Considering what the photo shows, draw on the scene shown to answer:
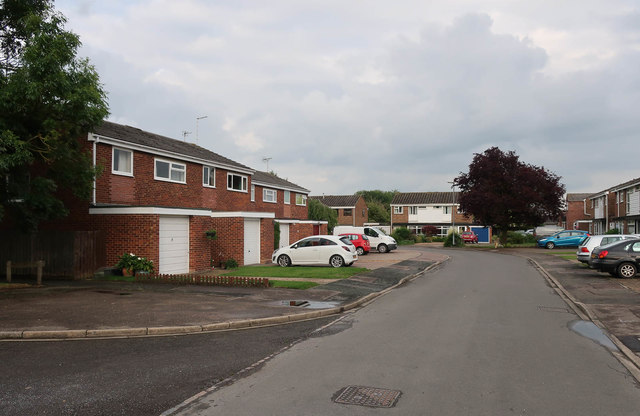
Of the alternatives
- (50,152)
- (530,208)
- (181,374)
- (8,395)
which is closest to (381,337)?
(181,374)

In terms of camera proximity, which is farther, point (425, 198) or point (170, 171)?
point (425, 198)

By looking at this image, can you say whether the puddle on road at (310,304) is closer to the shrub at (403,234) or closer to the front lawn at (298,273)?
the front lawn at (298,273)

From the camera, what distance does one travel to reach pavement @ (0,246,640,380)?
919 centimetres

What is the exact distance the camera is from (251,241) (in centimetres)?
2494

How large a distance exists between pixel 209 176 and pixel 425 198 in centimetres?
5056

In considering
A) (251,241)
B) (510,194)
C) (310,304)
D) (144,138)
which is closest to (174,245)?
(251,241)

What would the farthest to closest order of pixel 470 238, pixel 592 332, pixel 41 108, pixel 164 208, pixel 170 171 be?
pixel 470 238
pixel 170 171
pixel 164 208
pixel 41 108
pixel 592 332

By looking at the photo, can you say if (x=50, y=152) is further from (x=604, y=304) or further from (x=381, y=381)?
(x=604, y=304)

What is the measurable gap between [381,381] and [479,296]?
900cm

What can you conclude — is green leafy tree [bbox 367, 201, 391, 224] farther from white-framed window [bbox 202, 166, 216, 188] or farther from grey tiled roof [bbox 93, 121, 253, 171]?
white-framed window [bbox 202, 166, 216, 188]

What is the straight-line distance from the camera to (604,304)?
12828 mm

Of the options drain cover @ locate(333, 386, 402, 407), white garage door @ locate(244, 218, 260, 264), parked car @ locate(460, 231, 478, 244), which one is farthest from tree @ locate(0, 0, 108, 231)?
parked car @ locate(460, 231, 478, 244)

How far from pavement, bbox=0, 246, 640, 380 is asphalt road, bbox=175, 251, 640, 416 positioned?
2.96 ft

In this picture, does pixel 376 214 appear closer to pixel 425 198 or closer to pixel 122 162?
pixel 425 198
